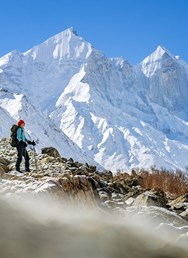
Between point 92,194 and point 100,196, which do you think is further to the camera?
point 100,196

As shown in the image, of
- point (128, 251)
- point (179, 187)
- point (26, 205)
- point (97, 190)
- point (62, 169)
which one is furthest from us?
point (179, 187)

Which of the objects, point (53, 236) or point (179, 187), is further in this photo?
point (179, 187)

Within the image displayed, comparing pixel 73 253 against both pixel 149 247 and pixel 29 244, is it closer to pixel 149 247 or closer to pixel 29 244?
pixel 29 244

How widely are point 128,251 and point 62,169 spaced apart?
31.6ft

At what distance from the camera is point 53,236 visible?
38.8 feet

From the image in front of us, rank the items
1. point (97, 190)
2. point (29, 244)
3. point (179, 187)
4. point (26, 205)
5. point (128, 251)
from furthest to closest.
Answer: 1. point (179, 187)
2. point (97, 190)
3. point (26, 205)
4. point (128, 251)
5. point (29, 244)

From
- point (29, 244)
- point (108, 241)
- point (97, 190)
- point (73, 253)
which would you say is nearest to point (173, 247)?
point (108, 241)

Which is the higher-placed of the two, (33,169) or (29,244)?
(33,169)

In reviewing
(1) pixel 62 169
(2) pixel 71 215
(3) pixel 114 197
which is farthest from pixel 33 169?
(2) pixel 71 215

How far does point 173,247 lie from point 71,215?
287 cm

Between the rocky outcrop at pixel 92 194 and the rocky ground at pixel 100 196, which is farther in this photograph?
the rocky outcrop at pixel 92 194

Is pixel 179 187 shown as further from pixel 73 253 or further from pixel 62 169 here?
pixel 73 253

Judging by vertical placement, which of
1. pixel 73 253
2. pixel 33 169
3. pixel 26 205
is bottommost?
pixel 73 253

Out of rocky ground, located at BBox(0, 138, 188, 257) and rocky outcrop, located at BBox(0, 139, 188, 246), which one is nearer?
rocky ground, located at BBox(0, 138, 188, 257)
